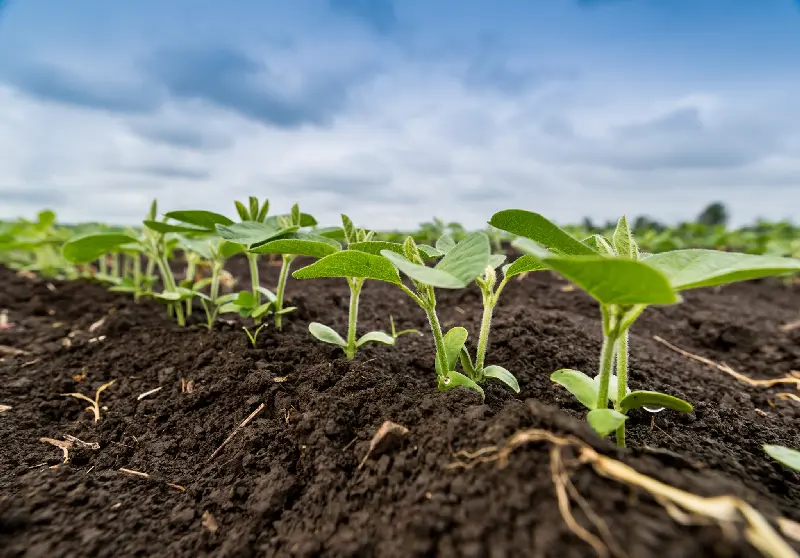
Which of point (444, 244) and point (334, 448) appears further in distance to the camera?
point (444, 244)

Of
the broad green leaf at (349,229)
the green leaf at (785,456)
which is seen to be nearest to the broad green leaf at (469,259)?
the broad green leaf at (349,229)

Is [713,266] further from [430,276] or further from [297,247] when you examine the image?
[297,247]

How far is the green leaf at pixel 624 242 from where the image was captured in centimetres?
123

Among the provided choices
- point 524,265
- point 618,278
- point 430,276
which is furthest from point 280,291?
point 618,278

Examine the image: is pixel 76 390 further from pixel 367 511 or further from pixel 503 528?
pixel 503 528

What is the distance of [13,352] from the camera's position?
278 cm

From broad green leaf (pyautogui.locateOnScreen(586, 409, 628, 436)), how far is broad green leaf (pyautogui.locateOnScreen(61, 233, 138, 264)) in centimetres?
227

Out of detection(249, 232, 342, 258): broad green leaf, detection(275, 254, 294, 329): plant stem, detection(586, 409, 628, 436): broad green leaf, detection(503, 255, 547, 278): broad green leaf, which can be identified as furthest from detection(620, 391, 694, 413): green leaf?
detection(275, 254, 294, 329): plant stem

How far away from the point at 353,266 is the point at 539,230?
48cm

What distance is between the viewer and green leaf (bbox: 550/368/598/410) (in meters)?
1.27

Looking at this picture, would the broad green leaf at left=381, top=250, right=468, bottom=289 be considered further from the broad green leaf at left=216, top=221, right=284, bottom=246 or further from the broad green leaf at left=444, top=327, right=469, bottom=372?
the broad green leaf at left=216, top=221, right=284, bottom=246

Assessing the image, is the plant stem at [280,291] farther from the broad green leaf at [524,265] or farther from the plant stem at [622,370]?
the plant stem at [622,370]

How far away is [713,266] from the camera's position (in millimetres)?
Result: 1056

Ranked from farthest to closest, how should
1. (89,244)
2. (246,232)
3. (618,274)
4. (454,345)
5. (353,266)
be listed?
1. (89,244)
2. (246,232)
3. (454,345)
4. (353,266)
5. (618,274)
